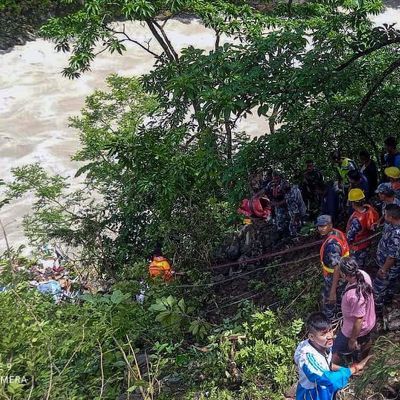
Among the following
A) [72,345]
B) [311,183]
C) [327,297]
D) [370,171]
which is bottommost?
[72,345]

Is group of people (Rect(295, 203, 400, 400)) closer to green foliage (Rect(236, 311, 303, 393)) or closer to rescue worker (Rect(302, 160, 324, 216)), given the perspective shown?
green foliage (Rect(236, 311, 303, 393))

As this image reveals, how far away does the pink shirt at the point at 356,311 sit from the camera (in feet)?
13.3

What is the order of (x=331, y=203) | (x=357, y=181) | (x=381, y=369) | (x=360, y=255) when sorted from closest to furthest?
(x=381, y=369) < (x=360, y=255) < (x=357, y=181) < (x=331, y=203)

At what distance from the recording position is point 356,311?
4.08 meters

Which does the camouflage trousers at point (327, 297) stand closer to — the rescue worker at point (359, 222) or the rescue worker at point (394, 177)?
the rescue worker at point (359, 222)

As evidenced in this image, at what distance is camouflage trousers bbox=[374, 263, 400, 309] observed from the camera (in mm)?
4590

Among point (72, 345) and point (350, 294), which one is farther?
point (72, 345)

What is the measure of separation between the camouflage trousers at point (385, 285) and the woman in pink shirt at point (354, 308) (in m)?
0.45

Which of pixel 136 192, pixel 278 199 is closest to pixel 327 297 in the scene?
pixel 278 199

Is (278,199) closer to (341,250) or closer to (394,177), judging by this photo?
(394,177)

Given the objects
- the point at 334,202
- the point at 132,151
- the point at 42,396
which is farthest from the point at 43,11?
the point at 42,396

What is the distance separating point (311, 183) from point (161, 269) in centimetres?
224

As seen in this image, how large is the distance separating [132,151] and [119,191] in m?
2.30

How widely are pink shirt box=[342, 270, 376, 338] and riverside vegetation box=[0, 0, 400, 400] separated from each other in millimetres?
244
